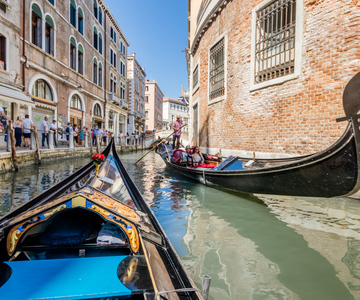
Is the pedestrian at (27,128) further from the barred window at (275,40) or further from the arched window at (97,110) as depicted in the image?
the arched window at (97,110)

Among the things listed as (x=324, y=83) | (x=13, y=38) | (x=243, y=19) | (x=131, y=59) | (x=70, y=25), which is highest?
(x=131, y=59)

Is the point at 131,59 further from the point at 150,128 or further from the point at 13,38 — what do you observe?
the point at 13,38

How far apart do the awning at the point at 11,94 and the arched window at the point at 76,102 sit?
14.1 feet

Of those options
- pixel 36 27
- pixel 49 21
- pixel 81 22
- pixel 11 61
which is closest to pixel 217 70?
pixel 11 61

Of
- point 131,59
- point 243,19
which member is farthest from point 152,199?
point 131,59

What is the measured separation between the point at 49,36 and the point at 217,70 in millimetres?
8254

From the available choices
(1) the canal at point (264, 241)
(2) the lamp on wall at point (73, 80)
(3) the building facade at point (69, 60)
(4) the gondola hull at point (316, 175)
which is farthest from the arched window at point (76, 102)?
(4) the gondola hull at point (316, 175)

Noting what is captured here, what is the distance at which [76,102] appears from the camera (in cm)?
1337

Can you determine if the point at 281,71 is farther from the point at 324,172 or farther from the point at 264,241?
the point at 264,241

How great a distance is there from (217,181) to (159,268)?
3.05 metres

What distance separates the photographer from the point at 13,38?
8414 mm

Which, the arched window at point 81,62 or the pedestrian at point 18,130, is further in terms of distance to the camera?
the arched window at point 81,62

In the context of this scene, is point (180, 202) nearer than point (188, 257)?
No

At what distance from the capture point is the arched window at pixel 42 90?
9.92 m
